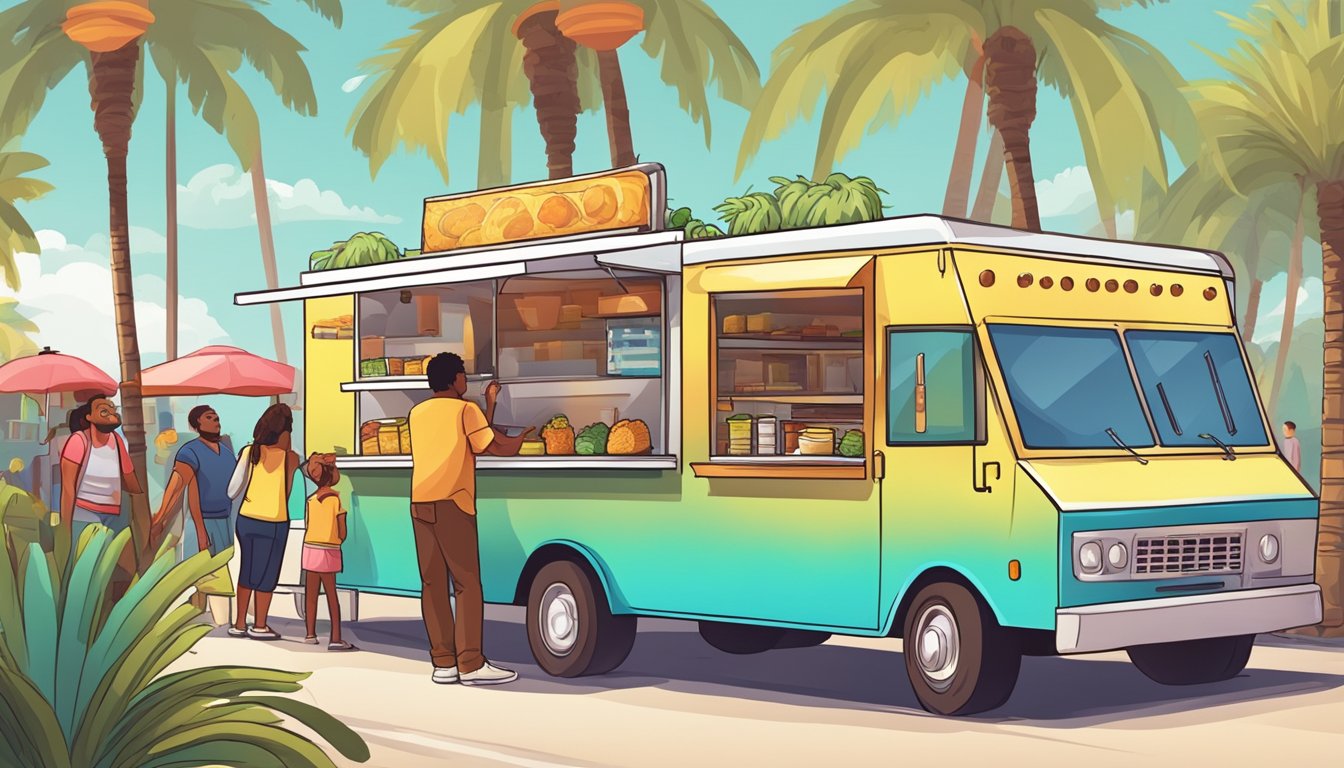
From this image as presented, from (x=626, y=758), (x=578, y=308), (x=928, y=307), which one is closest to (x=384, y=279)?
(x=578, y=308)

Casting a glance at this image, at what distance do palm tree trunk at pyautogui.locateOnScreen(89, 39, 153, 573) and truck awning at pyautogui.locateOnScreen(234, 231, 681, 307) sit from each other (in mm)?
10164

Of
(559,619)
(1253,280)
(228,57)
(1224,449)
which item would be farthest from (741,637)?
(1253,280)

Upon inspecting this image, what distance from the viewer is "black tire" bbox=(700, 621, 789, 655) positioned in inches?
571

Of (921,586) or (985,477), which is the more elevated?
(985,477)

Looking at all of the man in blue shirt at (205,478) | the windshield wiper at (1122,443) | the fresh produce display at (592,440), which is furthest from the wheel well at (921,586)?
the man in blue shirt at (205,478)

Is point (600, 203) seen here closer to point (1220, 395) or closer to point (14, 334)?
point (1220, 395)

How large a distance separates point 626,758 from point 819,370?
14.1 ft

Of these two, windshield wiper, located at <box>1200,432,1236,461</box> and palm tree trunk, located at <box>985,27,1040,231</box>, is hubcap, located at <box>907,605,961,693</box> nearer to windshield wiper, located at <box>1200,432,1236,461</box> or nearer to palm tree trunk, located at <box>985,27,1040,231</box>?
windshield wiper, located at <box>1200,432,1236,461</box>

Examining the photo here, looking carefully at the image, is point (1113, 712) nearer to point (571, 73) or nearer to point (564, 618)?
point (564, 618)

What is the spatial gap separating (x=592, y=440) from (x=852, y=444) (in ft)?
7.70

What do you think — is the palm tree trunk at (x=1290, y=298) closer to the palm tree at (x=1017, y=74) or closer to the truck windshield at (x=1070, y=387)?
the palm tree at (x=1017, y=74)

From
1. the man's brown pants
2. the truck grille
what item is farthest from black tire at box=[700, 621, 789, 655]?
the truck grille

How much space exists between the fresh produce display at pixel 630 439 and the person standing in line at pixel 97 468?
396 centimetres

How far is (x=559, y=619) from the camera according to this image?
43.7ft
